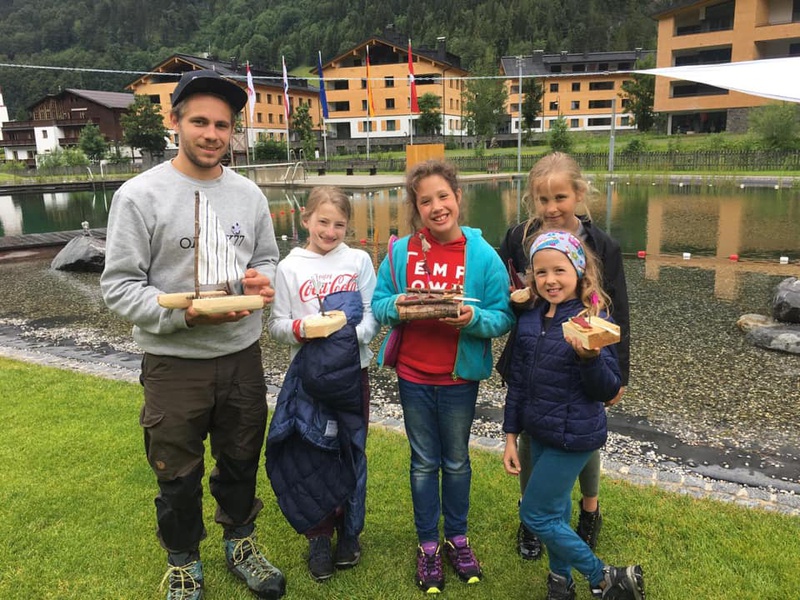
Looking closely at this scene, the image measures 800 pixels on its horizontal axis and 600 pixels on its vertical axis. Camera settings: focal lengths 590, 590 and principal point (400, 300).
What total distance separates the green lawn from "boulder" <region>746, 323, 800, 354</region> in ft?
13.1

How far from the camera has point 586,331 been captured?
2146 millimetres

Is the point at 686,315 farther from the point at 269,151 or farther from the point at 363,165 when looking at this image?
the point at 269,151

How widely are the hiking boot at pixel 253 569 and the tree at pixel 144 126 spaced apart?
187 ft

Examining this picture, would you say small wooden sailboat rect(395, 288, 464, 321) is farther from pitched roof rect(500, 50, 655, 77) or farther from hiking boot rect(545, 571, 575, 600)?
pitched roof rect(500, 50, 655, 77)

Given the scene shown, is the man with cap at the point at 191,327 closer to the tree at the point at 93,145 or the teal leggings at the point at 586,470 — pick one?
the teal leggings at the point at 586,470

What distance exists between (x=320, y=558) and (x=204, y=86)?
225cm

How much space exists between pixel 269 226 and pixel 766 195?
26.0m

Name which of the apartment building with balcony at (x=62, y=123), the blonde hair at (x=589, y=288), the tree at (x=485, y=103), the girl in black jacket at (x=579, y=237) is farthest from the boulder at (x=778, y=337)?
the apartment building with balcony at (x=62, y=123)

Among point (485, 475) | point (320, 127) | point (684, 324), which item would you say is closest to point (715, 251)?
point (684, 324)

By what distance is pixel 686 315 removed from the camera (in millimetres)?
7957

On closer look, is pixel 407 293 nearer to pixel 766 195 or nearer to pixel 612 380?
pixel 612 380

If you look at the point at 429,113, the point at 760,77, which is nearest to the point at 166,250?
the point at 760,77

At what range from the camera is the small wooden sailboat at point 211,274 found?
2172 millimetres

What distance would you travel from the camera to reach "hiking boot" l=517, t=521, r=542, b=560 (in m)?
3.00
